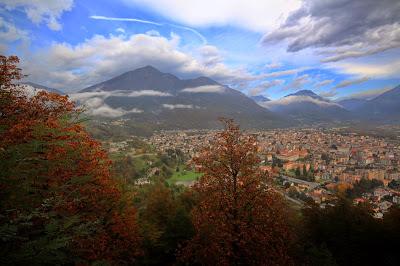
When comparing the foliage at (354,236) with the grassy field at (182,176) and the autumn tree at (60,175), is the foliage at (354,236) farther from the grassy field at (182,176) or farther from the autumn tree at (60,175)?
the grassy field at (182,176)

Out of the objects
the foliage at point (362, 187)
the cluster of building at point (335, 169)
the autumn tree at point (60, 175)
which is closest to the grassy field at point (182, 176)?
the cluster of building at point (335, 169)

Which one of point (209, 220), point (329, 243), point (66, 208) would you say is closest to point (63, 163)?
point (66, 208)

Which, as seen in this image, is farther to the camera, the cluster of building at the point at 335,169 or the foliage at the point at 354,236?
the cluster of building at the point at 335,169

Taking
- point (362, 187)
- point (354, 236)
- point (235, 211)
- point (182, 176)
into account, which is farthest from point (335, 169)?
point (235, 211)

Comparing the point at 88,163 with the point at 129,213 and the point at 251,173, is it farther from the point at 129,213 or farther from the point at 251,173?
the point at 251,173

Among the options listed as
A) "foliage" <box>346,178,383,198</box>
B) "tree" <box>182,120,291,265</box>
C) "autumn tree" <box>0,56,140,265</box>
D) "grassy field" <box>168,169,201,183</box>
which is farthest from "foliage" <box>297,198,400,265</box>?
"grassy field" <box>168,169,201,183</box>

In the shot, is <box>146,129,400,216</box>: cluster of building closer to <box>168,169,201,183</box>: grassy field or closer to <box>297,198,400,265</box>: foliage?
<box>168,169,201,183</box>: grassy field
